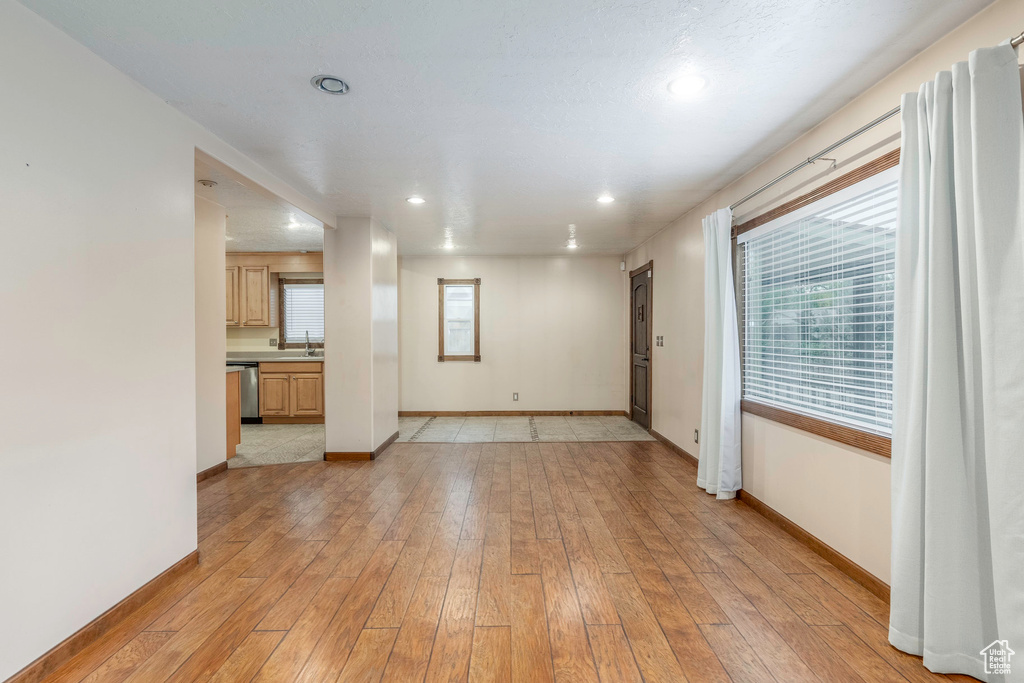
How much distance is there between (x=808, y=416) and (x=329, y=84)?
317 centimetres

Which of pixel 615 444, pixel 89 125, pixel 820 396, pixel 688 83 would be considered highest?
pixel 688 83

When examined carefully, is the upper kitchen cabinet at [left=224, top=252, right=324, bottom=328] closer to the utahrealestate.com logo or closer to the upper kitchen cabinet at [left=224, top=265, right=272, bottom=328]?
the upper kitchen cabinet at [left=224, top=265, right=272, bottom=328]

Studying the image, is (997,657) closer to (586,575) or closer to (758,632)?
(758,632)

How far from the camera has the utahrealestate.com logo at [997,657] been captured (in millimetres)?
1685

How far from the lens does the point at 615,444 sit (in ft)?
19.0

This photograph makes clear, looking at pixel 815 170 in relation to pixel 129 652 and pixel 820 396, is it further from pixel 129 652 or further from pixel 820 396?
pixel 129 652

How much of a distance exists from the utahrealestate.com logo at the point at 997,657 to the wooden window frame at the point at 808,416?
786 mm

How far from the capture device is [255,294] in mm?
7277

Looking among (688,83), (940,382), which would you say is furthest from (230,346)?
(940,382)

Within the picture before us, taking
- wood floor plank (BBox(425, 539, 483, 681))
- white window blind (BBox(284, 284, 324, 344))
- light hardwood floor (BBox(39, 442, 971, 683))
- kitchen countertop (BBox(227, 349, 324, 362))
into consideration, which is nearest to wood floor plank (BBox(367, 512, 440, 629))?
light hardwood floor (BBox(39, 442, 971, 683))

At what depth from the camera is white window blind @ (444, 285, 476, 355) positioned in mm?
7684

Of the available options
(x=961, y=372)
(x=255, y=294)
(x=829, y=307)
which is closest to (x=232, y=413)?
(x=255, y=294)

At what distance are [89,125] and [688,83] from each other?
Result: 2633 millimetres

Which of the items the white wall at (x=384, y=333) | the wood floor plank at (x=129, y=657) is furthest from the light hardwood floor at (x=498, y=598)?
the white wall at (x=384, y=333)
